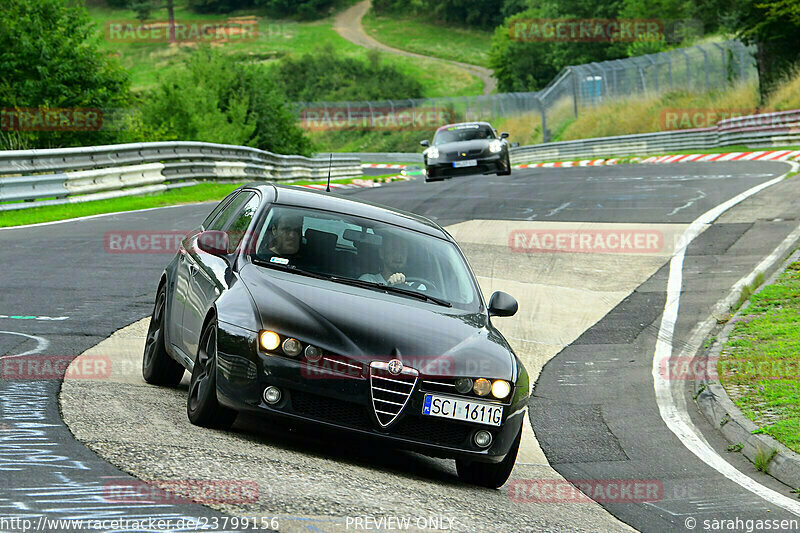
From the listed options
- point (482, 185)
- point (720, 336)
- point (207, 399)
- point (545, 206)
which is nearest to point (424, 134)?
point (482, 185)

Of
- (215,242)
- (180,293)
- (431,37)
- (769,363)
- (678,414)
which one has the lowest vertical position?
(431,37)

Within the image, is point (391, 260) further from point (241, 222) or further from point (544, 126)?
point (544, 126)

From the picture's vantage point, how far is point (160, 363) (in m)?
7.91

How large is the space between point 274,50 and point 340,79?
23.8m

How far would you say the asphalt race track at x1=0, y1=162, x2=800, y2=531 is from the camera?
5156 mm

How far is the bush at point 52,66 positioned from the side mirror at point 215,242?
22615mm

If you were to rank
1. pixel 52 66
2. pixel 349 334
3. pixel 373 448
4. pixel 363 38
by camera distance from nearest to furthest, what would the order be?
1. pixel 349 334
2. pixel 373 448
3. pixel 52 66
4. pixel 363 38

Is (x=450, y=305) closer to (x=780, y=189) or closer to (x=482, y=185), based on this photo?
(x=780, y=189)

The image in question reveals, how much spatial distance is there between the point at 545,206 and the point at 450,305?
51.8 feet

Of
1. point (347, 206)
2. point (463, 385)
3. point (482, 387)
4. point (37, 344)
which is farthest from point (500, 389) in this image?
point (37, 344)

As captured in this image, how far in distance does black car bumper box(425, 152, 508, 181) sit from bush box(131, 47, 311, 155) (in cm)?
862

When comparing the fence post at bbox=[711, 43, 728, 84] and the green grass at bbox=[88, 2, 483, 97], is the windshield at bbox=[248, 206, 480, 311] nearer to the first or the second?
the fence post at bbox=[711, 43, 728, 84]

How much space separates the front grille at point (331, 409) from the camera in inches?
237

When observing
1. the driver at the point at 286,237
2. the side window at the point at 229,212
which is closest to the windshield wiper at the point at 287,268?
the driver at the point at 286,237
